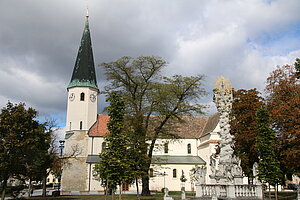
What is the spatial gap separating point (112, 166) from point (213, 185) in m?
6.75

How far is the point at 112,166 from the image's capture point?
17.4 m

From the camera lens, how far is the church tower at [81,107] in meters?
46.6

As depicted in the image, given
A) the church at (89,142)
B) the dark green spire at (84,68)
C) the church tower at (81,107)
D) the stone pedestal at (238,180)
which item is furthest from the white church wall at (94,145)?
the stone pedestal at (238,180)

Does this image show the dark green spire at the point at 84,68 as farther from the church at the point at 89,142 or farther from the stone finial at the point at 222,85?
the stone finial at the point at 222,85

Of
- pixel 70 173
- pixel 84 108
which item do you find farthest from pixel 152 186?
pixel 84 108

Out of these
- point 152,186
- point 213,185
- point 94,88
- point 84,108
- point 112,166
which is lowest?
point 152,186

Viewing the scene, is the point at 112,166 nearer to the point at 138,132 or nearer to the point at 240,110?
the point at 138,132

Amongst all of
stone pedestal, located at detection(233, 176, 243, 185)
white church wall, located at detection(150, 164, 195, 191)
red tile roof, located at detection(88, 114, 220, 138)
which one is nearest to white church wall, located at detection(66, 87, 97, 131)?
red tile roof, located at detection(88, 114, 220, 138)

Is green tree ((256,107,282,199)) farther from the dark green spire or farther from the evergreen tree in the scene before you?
the dark green spire

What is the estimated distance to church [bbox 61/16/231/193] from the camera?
44781 millimetres

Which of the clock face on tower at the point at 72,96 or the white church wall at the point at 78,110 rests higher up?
the clock face on tower at the point at 72,96

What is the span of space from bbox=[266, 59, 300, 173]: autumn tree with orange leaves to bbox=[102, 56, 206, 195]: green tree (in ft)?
25.4

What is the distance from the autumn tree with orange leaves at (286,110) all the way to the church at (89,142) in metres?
18.6

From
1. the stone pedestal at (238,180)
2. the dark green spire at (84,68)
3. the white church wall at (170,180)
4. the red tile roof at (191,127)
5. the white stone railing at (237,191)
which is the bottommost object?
the white church wall at (170,180)
